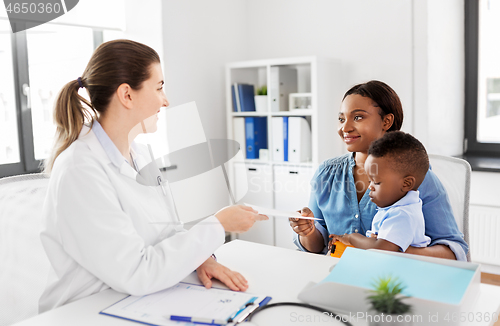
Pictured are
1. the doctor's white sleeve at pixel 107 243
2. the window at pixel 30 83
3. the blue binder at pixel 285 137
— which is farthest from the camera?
the blue binder at pixel 285 137

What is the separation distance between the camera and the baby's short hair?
127 cm

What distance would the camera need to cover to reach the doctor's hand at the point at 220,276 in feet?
3.56

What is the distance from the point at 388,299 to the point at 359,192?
78cm

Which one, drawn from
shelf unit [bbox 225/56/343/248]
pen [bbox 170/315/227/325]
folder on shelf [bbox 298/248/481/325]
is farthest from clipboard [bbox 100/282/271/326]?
shelf unit [bbox 225/56/343/248]

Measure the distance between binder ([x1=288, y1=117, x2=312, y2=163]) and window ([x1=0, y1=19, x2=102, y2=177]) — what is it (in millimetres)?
1485

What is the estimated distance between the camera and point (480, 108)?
3.35 metres

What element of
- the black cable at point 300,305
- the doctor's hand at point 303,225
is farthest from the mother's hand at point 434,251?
the black cable at point 300,305

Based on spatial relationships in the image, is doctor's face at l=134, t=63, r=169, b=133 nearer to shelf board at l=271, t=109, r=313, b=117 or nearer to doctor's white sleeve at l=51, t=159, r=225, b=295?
doctor's white sleeve at l=51, t=159, r=225, b=295

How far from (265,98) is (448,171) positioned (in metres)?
1.91

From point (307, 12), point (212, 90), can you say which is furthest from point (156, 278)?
point (307, 12)

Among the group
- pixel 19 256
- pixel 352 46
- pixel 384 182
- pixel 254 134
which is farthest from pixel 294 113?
pixel 19 256

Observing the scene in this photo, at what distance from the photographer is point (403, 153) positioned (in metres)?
1.27

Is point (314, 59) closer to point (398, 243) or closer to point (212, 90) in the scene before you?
point (212, 90)

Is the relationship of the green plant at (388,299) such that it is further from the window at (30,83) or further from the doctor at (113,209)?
the window at (30,83)
